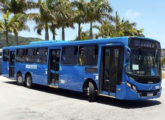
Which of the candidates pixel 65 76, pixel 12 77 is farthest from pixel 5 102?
pixel 12 77

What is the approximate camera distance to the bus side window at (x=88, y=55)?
12.6m

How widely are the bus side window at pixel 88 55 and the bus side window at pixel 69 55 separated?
1.40 ft

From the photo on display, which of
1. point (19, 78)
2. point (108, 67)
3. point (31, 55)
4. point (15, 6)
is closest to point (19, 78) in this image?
point (19, 78)

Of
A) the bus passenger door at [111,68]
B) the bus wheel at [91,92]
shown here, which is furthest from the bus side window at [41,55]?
the bus passenger door at [111,68]

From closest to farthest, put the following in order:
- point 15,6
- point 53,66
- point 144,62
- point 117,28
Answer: point 144,62
point 53,66
point 15,6
point 117,28

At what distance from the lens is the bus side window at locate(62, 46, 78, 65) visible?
45.6ft

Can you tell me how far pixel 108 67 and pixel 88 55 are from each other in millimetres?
1475

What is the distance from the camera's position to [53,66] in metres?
15.7

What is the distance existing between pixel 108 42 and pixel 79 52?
Answer: 2097 millimetres

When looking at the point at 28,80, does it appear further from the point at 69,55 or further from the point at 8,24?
the point at 8,24

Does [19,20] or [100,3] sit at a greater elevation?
[100,3]

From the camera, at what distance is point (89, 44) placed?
13.0m

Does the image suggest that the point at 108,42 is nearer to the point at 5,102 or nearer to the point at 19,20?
the point at 5,102

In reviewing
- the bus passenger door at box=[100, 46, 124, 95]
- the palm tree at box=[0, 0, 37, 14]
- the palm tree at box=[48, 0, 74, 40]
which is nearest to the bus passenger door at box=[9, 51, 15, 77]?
the bus passenger door at box=[100, 46, 124, 95]
